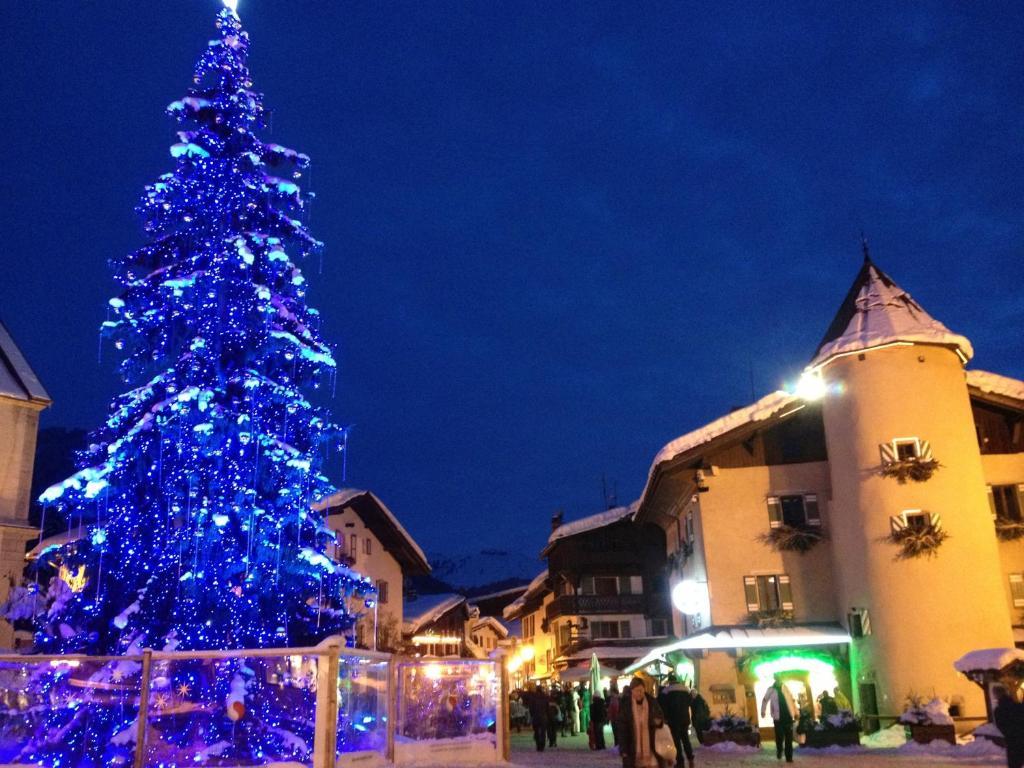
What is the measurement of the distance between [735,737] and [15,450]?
836 inches

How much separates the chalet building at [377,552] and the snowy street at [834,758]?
2449cm

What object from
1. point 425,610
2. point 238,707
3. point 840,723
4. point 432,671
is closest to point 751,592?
point 840,723

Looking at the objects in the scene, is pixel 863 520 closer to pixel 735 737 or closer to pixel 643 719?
pixel 735 737

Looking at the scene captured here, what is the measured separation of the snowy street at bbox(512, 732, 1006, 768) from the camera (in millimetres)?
18578

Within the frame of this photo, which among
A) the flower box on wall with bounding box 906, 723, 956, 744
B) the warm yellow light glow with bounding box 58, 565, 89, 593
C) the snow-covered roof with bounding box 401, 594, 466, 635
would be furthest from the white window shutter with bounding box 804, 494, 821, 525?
the snow-covered roof with bounding box 401, 594, 466, 635

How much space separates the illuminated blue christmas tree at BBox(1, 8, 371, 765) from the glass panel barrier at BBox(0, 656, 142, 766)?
43 mm

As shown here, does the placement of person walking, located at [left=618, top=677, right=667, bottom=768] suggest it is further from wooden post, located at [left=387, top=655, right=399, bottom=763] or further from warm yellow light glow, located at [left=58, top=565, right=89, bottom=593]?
warm yellow light glow, located at [left=58, top=565, right=89, bottom=593]

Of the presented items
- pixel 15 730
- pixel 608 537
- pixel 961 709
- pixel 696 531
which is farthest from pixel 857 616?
pixel 608 537

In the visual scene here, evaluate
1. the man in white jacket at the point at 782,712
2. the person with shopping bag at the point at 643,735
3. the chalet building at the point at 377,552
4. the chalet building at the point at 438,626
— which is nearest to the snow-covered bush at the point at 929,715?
the man in white jacket at the point at 782,712

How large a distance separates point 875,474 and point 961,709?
→ 669 cm

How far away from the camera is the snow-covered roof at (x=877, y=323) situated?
29.3 m

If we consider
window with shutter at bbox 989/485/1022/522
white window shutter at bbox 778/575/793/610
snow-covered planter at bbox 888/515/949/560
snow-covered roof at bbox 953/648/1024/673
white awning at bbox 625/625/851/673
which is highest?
window with shutter at bbox 989/485/1022/522

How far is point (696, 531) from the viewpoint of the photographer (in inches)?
1313

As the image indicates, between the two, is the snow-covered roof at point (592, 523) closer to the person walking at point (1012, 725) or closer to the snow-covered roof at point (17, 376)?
the snow-covered roof at point (17, 376)
